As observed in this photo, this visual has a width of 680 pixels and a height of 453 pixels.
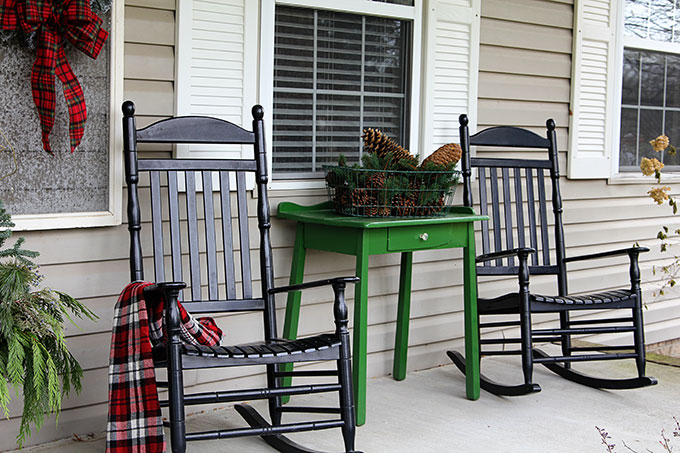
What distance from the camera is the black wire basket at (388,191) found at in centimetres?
318

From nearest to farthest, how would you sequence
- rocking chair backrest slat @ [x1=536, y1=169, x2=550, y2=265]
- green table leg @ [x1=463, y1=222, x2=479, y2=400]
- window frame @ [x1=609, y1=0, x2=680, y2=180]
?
1. green table leg @ [x1=463, y1=222, x2=479, y2=400]
2. rocking chair backrest slat @ [x1=536, y1=169, x2=550, y2=265]
3. window frame @ [x1=609, y1=0, x2=680, y2=180]

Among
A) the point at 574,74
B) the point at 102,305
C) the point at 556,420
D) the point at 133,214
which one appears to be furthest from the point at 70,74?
the point at 574,74

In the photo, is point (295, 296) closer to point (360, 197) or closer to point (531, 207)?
point (360, 197)

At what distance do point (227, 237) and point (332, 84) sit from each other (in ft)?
3.00

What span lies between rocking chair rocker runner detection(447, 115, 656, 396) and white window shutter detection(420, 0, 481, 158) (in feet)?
0.50

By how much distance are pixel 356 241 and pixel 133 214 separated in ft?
2.73

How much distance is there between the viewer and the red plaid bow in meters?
2.59

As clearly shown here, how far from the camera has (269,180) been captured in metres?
3.31

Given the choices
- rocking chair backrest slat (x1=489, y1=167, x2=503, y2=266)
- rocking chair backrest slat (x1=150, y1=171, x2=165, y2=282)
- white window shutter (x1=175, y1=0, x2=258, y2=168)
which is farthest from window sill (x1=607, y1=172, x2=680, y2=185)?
rocking chair backrest slat (x1=150, y1=171, x2=165, y2=282)

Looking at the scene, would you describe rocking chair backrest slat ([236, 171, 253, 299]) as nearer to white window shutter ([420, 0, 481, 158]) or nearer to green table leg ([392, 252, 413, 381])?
green table leg ([392, 252, 413, 381])

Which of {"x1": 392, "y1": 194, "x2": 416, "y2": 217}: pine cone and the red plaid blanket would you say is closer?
the red plaid blanket

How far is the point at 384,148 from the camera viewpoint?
3.33 meters

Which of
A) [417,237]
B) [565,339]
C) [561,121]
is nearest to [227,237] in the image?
[417,237]

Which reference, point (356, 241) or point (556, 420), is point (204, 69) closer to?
point (356, 241)
